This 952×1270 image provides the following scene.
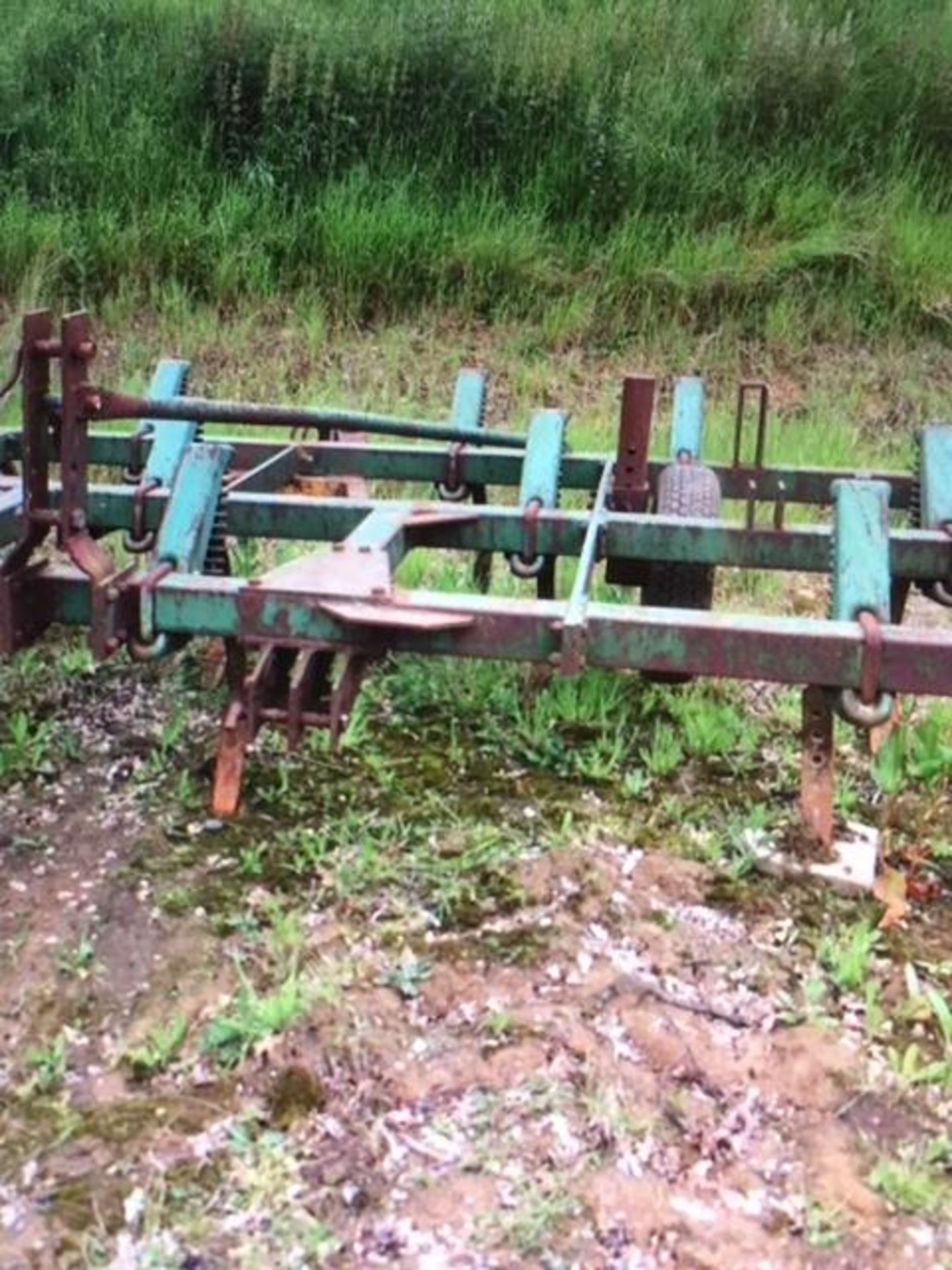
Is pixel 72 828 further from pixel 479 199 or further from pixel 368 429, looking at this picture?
pixel 479 199

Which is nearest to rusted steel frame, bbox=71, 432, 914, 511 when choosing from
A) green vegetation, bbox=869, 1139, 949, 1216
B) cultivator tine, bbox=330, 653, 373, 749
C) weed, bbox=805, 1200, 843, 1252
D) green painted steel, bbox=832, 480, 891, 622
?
green painted steel, bbox=832, 480, 891, 622

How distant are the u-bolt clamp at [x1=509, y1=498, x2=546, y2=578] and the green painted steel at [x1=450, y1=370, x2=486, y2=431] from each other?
3.06 ft

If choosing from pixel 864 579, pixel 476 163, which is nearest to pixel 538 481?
pixel 864 579

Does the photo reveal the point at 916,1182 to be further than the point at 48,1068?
No

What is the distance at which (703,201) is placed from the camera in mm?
9734

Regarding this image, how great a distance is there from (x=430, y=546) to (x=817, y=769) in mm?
1097

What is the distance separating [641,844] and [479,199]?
6979 millimetres

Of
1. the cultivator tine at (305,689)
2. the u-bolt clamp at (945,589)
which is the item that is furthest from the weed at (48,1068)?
the u-bolt clamp at (945,589)

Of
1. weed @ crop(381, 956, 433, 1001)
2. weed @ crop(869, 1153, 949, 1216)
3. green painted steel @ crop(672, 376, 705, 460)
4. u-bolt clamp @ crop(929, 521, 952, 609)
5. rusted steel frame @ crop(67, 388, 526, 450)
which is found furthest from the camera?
green painted steel @ crop(672, 376, 705, 460)

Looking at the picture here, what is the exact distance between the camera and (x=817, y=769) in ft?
10.4

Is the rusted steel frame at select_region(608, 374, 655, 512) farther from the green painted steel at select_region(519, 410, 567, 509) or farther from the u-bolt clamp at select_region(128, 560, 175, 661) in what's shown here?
the u-bolt clamp at select_region(128, 560, 175, 661)

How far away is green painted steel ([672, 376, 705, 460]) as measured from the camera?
172 inches

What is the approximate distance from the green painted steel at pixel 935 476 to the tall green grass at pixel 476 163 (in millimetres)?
5176

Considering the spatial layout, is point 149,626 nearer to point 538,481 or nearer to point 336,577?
point 336,577
